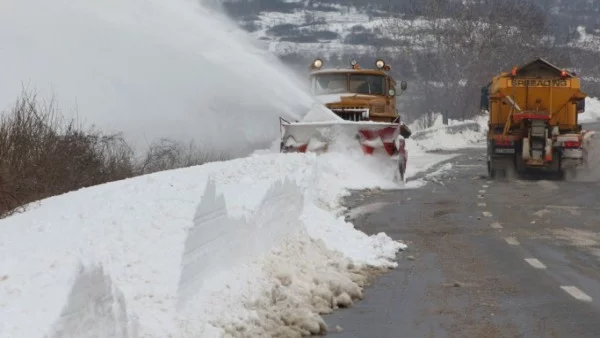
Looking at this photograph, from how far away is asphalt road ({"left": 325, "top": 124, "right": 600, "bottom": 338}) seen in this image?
6652 mm

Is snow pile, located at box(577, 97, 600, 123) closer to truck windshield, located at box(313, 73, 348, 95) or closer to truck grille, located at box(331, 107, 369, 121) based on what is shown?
truck windshield, located at box(313, 73, 348, 95)

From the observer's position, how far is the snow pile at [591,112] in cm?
6315

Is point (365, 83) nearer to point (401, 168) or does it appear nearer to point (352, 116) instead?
point (352, 116)

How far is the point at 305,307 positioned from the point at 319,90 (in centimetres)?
1397

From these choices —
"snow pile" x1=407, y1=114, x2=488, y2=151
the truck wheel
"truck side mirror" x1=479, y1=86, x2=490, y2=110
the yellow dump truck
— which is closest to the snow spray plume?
the truck wheel

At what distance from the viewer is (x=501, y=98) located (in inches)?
842

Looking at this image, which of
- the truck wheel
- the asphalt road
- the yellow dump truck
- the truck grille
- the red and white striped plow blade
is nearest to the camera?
the asphalt road

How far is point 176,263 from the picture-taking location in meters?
5.66

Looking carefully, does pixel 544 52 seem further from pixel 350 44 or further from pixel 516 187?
pixel 516 187

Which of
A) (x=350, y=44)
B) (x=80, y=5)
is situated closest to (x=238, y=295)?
(x=80, y=5)

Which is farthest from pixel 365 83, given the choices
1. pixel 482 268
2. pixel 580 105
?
pixel 482 268

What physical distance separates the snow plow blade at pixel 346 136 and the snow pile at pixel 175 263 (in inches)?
320

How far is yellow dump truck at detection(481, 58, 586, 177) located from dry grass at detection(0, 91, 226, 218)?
10.0m

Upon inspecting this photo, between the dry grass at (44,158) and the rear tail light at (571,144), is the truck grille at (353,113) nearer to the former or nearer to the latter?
the rear tail light at (571,144)
